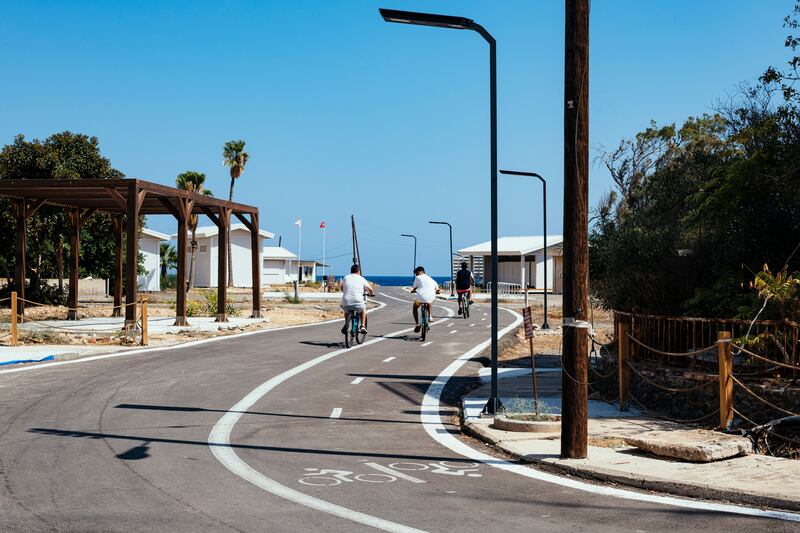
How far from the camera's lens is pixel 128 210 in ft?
75.6

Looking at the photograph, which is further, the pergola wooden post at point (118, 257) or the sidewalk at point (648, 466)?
the pergola wooden post at point (118, 257)

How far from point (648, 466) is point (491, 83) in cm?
595

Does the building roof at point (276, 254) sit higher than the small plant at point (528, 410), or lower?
higher

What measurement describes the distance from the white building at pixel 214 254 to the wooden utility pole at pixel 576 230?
62084 mm

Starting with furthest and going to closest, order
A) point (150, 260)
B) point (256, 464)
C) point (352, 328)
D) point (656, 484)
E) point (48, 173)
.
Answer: point (150, 260), point (48, 173), point (352, 328), point (256, 464), point (656, 484)

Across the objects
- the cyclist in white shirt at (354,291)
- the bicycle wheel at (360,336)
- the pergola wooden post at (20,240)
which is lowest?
the bicycle wheel at (360,336)

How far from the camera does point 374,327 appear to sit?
28.0 metres

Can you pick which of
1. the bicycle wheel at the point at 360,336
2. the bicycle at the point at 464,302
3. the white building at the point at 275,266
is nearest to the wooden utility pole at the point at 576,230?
the bicycle wheel at the point at 360,336

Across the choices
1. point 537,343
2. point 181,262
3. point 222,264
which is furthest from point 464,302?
point 181,262

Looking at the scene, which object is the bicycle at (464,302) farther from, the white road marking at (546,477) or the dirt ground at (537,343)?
the white road marking at (546,477)

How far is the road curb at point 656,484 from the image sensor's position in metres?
6.62

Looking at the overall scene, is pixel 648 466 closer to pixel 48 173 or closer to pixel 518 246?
pixel 48 173

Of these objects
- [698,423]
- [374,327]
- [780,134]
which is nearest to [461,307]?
[374,327]

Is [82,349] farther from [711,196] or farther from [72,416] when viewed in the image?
[711,196]
